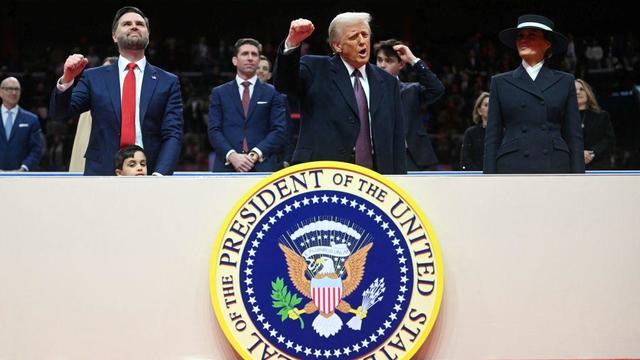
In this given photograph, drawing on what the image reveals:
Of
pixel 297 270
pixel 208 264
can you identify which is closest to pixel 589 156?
pixel 297 270

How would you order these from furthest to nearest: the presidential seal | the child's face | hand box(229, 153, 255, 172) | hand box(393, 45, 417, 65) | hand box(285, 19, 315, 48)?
1. hand box(229, 153, 255, 172)
2. hand box(393, 45, 417, 65)
3. the child's face
4. hand box(285, 19, 315, 48)
5. the presidential seal

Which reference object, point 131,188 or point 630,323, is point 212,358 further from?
point 630,323

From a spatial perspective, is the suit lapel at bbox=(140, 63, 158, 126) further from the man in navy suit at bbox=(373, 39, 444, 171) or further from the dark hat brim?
the dark hat brim

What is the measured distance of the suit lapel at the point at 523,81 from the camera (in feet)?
13.8

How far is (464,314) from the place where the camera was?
2986 millimetres

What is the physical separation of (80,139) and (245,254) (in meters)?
3.18

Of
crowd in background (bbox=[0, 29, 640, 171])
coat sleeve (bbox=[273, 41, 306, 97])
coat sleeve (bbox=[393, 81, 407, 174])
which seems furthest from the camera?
crowd in background (bbox=[0, 29, 640, 171])

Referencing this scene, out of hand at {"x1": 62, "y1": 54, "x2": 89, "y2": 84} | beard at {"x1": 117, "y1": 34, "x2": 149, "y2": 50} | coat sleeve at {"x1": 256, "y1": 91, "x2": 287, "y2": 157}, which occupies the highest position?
beard at {"x1": 117, "y1": 34, "x2": 149, "y2": 50}

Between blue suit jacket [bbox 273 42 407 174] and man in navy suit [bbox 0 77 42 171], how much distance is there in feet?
13.7

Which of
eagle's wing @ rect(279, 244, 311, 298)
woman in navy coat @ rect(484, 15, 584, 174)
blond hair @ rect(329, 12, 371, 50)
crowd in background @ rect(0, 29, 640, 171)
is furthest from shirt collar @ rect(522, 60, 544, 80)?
crowd in background @ rect(0, 29, 640, 171)

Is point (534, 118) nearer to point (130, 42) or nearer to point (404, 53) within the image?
point (404, 53)

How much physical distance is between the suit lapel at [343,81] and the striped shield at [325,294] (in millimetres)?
1291

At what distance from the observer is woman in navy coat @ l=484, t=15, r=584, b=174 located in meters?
4.17

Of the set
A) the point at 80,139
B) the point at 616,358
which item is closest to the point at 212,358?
the point at 616,358
